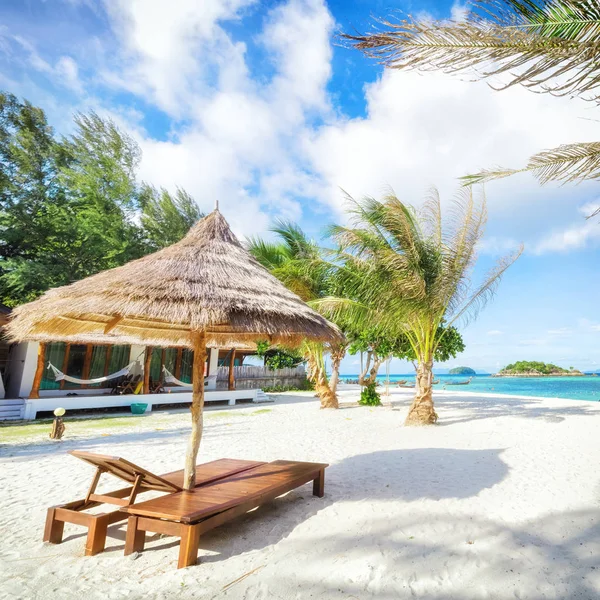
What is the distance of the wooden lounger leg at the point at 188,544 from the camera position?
9.48 ft

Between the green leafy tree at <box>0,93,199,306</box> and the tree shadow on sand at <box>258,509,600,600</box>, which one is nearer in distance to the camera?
the tree shadow on sand at <box>258,509,600,600</box>

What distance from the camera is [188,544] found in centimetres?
291

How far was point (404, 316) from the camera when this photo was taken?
988cm

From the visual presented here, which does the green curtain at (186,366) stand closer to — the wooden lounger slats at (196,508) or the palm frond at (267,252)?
the palm frond at (267,252)

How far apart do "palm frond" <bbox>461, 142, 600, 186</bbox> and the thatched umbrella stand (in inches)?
91.2

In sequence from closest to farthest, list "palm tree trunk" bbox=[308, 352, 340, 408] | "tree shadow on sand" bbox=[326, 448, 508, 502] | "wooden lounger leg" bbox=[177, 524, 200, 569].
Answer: "wooden lounger leg" bbox=[177, 524, 200, 569]
"tree shadow on sand" bbox=[326, 448, 508, 502]
"palm tree trunk" bbox=[308, 352, 340, 408]

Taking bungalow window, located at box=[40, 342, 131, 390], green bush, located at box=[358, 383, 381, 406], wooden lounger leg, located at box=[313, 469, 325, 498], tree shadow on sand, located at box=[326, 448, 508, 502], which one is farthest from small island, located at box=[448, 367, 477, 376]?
wooden lounger leg, located at box=[313, 469, 325, 498]

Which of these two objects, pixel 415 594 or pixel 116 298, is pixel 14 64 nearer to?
pixel 116 298

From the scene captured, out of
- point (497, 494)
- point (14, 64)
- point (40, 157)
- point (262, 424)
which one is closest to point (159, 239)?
point (40, 157)

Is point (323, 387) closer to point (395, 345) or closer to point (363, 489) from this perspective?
point (395, 345)

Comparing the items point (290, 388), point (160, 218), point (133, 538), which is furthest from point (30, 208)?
point (133, 538)

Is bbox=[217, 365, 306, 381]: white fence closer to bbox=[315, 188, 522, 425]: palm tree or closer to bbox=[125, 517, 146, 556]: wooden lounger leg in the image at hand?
bbox=[315, 188, 522, 425]: palm tree

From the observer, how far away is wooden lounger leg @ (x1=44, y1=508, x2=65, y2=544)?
10.8 ft

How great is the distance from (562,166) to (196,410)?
4243 mm
